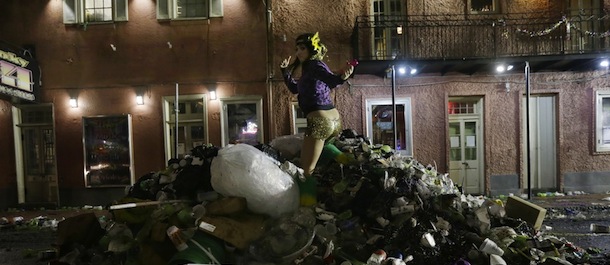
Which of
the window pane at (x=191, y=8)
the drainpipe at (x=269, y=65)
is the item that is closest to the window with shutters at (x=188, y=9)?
the window pane at (x=191, y=8)

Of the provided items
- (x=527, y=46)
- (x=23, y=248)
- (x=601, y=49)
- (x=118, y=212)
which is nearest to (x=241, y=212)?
(x=118, y=212)

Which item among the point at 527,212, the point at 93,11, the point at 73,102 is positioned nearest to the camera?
the point at 527,212

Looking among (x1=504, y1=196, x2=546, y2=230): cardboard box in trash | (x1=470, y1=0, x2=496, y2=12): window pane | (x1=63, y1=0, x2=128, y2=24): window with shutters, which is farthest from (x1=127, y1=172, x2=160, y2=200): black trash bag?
(x1=470, y1=0, x2=496, y2=12): window pane

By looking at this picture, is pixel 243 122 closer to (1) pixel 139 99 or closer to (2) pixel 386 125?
(1) pixel 139 99

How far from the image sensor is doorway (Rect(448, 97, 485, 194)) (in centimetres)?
996

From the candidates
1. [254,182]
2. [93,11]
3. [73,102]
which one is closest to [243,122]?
[73,102]

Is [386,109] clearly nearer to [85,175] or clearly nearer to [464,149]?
[464,149]

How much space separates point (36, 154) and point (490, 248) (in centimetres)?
1112

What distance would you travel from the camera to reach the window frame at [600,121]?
992 centimetres

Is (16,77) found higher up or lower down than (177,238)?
higher up

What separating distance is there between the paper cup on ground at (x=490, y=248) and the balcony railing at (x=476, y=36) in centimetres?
683

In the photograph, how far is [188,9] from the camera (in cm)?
979

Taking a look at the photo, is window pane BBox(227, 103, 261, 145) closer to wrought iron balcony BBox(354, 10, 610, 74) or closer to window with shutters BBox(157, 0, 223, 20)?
window with shutters BBox(157, 0, 223, 20)

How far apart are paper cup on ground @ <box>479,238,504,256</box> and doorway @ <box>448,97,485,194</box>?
7119 mm
